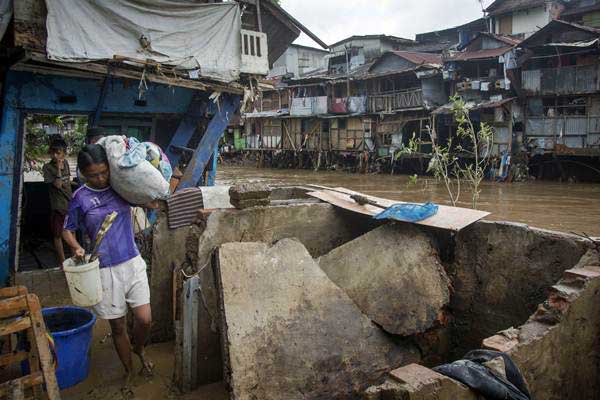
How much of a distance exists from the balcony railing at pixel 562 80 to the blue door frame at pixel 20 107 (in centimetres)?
2123

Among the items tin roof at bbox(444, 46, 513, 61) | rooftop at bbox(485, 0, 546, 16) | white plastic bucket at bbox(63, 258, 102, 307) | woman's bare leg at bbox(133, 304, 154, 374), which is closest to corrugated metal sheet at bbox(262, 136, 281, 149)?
tin roof at bbox(444, 46, 513, 61)

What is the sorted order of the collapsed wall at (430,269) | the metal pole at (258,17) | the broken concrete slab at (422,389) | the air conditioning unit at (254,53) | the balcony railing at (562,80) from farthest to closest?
the balcony railing at (562,80), the metal pole at (258,17), the air conditioning unit at (254,53), the collapsed wall at (430,269), the broken concrete slab at (422,389)

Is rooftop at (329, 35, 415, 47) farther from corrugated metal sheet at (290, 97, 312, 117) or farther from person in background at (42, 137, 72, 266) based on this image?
person in background at (42, 137, 72, 266)

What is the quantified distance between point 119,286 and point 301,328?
4.68 feet

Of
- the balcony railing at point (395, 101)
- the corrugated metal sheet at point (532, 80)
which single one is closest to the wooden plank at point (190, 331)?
the corrugated metal sheet at point (532, 80)

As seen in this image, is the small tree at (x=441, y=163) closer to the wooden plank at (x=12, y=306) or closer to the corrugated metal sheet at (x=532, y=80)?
the wooden plank at (x=12, y=306)

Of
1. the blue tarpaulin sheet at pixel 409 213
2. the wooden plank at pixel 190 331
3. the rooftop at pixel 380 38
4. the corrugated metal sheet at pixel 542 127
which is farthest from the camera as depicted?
the rooftop at pixel 380 38

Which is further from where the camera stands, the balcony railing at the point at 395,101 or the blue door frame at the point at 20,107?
the balcony railing at the point at 395,101

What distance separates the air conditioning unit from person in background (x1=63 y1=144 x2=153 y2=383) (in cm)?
491

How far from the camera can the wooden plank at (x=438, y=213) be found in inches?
156

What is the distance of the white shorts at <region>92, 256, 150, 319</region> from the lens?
11.5 ft

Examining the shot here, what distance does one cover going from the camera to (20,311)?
281cm

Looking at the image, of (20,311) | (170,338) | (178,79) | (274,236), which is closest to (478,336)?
(274,236)

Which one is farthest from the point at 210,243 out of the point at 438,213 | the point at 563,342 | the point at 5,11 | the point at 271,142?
the point at 271,142
